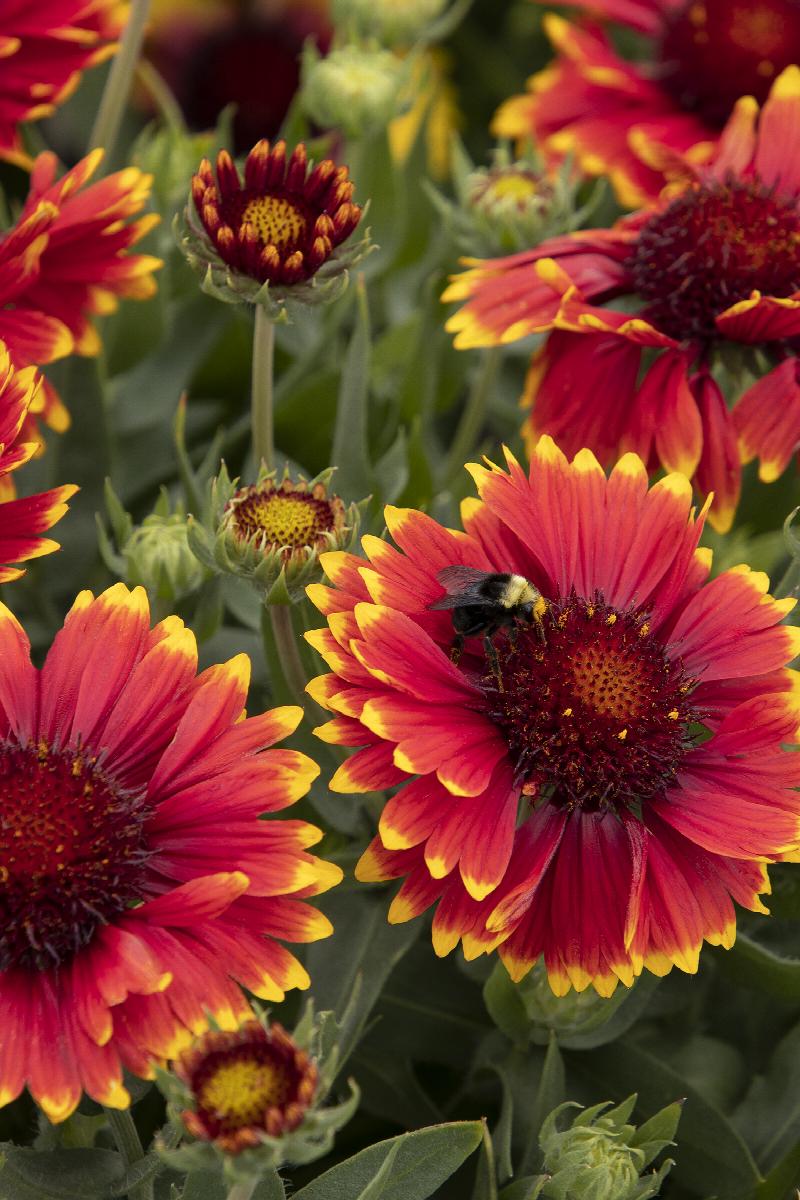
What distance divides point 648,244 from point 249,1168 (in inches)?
22.0

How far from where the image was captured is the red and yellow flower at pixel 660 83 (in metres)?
1.06

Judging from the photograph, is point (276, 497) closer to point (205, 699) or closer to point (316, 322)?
Answer: point (205, 699)

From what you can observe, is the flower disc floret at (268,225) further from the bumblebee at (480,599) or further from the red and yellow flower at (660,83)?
the red and yellow flower at (660,83)

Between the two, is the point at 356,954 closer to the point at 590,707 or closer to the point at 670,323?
the point at 590,707

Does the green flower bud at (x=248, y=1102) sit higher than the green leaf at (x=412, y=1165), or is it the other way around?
the green flower bud at (x=248, y=1102)

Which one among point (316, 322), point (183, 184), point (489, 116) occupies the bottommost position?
point (489, 116)

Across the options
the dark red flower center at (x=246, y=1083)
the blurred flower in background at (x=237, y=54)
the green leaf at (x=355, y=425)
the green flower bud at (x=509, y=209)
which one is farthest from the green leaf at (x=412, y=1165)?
the blurred flower in background at (x=237, y=54)

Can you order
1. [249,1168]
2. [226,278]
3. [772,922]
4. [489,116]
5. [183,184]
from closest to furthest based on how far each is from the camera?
1. [249,1168]
2. [226,278]
3. [772,922]
4. [183,184]
5. [489,116]

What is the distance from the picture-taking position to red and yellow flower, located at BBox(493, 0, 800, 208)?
1061 millimetres

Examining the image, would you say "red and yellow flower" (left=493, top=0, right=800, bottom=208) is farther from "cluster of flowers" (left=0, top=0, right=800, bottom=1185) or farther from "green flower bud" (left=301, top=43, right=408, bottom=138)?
"cluster of flowers" (left=0, top=0, right=800, bottom=1185)

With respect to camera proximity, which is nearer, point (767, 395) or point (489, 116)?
point (767, 395)

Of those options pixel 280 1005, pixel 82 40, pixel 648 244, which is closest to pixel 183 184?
pixel 82 40

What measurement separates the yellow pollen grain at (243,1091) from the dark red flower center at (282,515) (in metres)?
0.23

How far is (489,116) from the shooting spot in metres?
1.61
